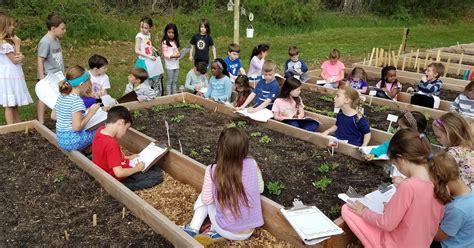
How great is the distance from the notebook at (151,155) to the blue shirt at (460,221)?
282cm

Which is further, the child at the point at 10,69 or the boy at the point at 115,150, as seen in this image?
the child at the point at 10,69

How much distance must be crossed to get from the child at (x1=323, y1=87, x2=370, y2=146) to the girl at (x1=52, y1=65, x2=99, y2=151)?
2.84 m

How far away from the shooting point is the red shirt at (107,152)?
4016 mm

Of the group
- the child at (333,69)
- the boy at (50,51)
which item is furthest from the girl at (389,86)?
the boy at (50,51)

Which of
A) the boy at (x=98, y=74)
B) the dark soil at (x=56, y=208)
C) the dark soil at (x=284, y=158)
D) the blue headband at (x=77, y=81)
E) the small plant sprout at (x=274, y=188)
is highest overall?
the blue headband at (x=77, y=81)

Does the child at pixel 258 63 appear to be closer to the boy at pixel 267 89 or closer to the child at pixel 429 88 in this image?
the boy at pixel 267 89

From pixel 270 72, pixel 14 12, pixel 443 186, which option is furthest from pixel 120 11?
pixel 443 186

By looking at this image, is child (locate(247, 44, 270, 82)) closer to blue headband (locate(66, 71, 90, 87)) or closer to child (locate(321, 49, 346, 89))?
child (locate(321, 49, 346, 89))

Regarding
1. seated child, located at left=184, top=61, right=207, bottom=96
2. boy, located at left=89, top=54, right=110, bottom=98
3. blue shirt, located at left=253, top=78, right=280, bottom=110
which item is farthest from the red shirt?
seated child, located at left=184, top=61, right=207, bottom=96

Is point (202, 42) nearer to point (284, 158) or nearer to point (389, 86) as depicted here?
point (389, 86)

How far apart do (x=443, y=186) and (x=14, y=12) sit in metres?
12.7

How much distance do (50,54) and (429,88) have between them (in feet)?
19.9

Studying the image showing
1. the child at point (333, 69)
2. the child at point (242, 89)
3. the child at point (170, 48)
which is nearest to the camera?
the child at point (242, 89)

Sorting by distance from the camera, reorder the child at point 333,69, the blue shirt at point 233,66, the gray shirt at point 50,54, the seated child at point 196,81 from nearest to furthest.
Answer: the gray shirt at point 50,54
the seated child at point 196,81
the blue shirt at point 233,66
the child at point 333,69
